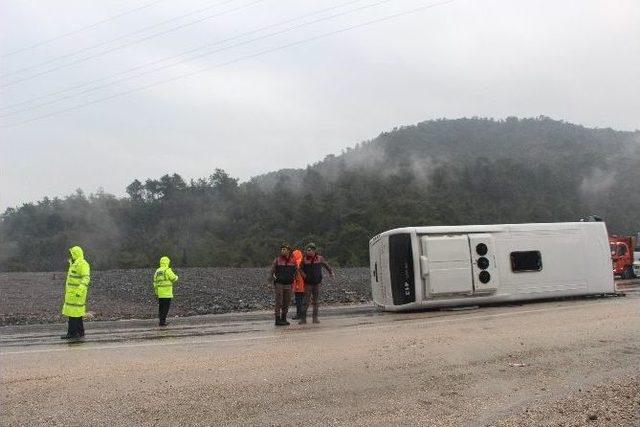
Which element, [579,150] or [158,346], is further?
[579,150]

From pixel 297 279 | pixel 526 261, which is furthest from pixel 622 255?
pixel 297 279

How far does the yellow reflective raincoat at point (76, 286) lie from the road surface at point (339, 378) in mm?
676

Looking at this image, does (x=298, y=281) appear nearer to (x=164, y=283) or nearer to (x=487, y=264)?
(x=164, y=283)

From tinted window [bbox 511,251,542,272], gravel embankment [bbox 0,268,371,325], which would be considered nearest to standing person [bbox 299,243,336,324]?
tinted window [bbox 511,251,542,272]

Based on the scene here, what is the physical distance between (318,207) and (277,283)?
61392mm

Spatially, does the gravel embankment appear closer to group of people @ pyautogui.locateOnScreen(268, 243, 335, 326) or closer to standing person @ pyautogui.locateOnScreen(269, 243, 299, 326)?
group of people @ pyautogui.locateOnScreen(268, 243, 335, 326)

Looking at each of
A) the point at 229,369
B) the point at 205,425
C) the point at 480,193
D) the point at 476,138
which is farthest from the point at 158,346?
the point at 476,138

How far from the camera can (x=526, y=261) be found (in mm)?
14492

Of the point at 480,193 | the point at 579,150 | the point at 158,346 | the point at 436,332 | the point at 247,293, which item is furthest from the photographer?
the point at 579,150

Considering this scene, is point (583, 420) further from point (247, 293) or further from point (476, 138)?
point (476, 138)

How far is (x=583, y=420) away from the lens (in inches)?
191

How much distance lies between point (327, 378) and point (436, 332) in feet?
11.6

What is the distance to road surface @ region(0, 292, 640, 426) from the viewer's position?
4906mm

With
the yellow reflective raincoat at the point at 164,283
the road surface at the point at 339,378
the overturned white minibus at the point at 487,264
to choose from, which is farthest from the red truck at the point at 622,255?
the yellow reflective raincoat at the point at 164,283
